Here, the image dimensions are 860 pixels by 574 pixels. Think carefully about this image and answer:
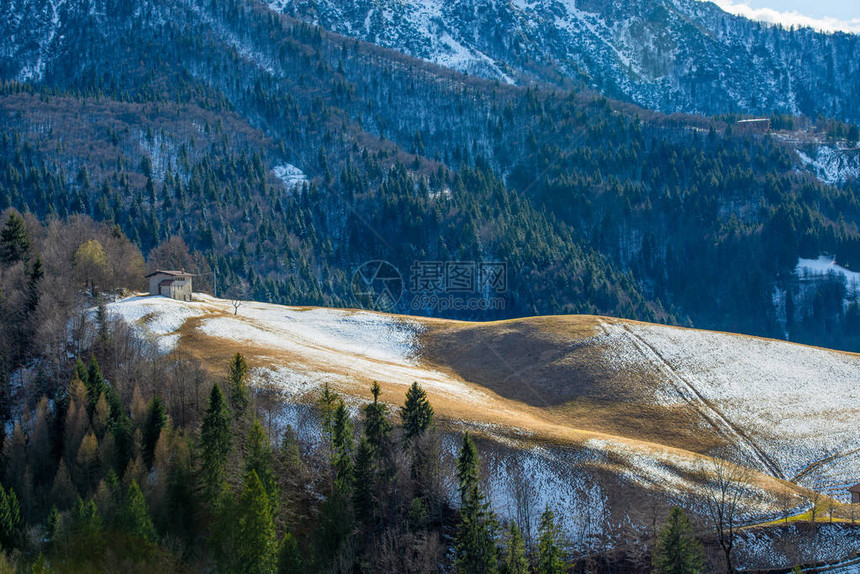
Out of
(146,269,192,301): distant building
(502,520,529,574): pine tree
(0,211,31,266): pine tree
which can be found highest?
(0,211,31,266): pine tree

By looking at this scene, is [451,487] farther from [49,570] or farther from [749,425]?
[749,425]

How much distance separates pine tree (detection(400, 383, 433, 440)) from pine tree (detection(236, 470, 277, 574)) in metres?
13.1

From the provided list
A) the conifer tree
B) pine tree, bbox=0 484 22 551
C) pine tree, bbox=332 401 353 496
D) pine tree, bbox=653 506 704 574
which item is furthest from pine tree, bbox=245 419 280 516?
pine tree, bbox=653 506 704 574

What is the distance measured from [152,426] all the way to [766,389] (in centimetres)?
6439

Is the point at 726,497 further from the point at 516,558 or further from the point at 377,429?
the point at 377,429

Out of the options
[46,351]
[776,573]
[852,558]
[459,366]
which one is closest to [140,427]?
[46,351]

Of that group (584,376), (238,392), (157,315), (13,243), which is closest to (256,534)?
(238,392)

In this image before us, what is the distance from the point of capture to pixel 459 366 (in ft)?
308

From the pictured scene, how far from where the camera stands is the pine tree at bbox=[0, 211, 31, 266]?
312 feet

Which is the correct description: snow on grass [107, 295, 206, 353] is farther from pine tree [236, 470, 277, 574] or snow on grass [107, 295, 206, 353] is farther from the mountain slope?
pine tree [236, 470, 277, 574]

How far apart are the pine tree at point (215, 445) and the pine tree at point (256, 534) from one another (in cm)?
598

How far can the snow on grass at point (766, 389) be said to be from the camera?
2776 inches

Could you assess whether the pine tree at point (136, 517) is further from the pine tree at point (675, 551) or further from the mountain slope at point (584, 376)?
the pine tree at point (675, 551)

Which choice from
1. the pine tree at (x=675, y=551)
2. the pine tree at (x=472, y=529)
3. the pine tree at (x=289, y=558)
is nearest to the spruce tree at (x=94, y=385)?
the pine tree at (x=289, y=558)
